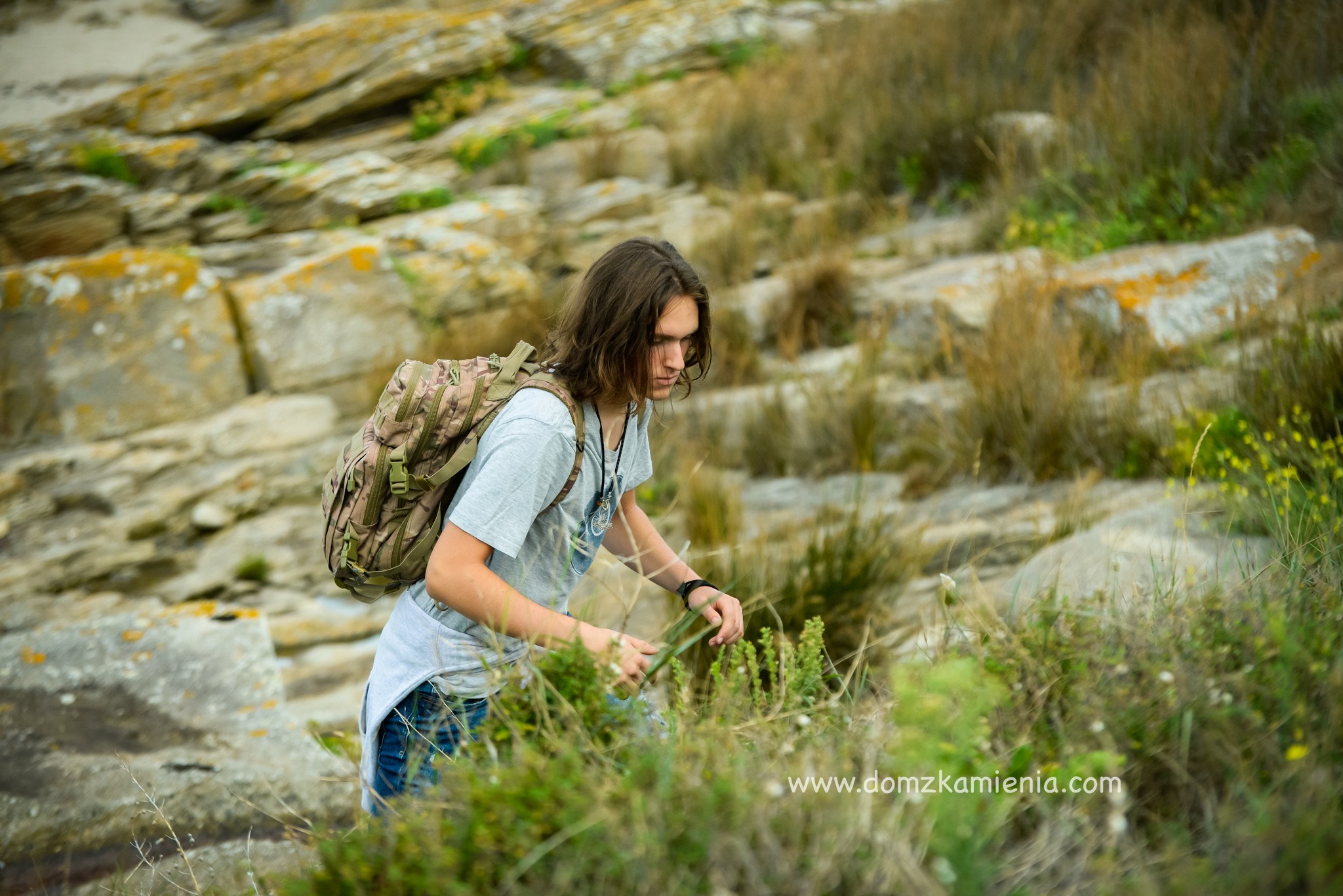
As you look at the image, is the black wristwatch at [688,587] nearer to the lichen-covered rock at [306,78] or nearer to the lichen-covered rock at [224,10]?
the lichen-covered rock at [306,78]

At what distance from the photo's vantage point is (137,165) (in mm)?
8008

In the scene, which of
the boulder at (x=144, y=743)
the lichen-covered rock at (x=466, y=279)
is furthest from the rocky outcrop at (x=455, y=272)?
the boulder at (x=144, y=743)

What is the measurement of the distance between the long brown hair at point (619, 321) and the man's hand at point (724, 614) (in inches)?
19.2

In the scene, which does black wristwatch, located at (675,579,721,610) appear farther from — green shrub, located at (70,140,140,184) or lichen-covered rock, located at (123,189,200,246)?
green shrub, located at (70,140,140,184)

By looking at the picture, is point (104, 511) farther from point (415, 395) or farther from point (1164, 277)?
point (1164, 277)

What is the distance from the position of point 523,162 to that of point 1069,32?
A: 16.6ft

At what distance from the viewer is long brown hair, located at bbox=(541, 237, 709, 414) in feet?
6.18

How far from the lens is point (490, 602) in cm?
172

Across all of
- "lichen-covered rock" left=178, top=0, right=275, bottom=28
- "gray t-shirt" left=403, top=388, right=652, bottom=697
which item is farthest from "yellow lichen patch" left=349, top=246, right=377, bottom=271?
"lichen-covered rock" left=178, top=0, right=275, bottom=28

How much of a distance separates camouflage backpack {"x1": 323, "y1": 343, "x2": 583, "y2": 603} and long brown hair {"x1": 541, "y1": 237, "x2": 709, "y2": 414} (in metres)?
0.07

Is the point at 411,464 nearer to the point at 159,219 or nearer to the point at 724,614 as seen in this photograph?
Answer: the point at 724,614

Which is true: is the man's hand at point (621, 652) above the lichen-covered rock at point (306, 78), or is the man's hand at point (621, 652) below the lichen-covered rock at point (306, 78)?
below

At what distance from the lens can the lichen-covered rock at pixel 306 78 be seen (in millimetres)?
9148

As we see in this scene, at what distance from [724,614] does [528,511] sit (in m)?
0.57
